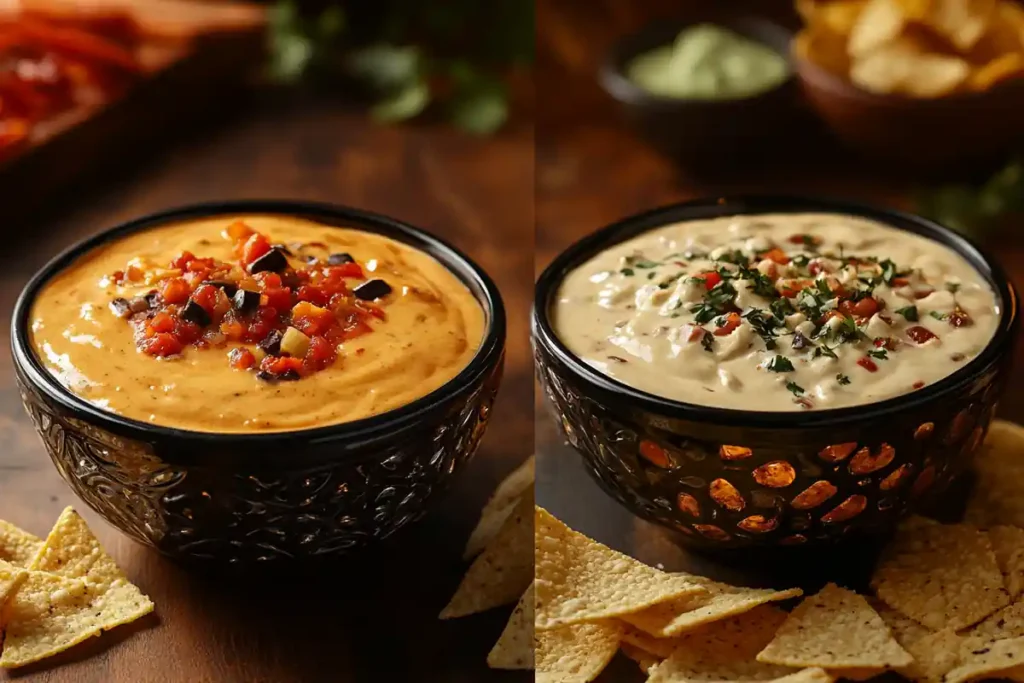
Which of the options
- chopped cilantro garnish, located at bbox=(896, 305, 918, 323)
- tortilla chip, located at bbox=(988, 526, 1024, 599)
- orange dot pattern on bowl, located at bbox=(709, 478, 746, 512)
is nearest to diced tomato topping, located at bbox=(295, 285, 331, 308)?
orange dot pattern on bowl, located at bbox=(709, 478, 746, 512)

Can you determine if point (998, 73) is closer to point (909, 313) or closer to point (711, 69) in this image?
point (711, 69)

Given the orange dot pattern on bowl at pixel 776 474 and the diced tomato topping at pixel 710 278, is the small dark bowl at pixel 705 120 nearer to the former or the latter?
the diced tomato topping at pixel 710 278

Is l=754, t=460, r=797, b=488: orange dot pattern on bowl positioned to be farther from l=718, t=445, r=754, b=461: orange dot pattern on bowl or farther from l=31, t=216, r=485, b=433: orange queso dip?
l=31, t=216, r=485, b=433: orange queso dip

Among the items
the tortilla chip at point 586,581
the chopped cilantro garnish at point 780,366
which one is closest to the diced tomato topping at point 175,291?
the tortilla chip at point 586,581

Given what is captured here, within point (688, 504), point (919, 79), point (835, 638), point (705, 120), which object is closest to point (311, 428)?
point (688, 504)

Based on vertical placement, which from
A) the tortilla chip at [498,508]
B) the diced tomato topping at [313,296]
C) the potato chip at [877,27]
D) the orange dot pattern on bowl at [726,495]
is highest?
the diced tomato topping at [313,296]
